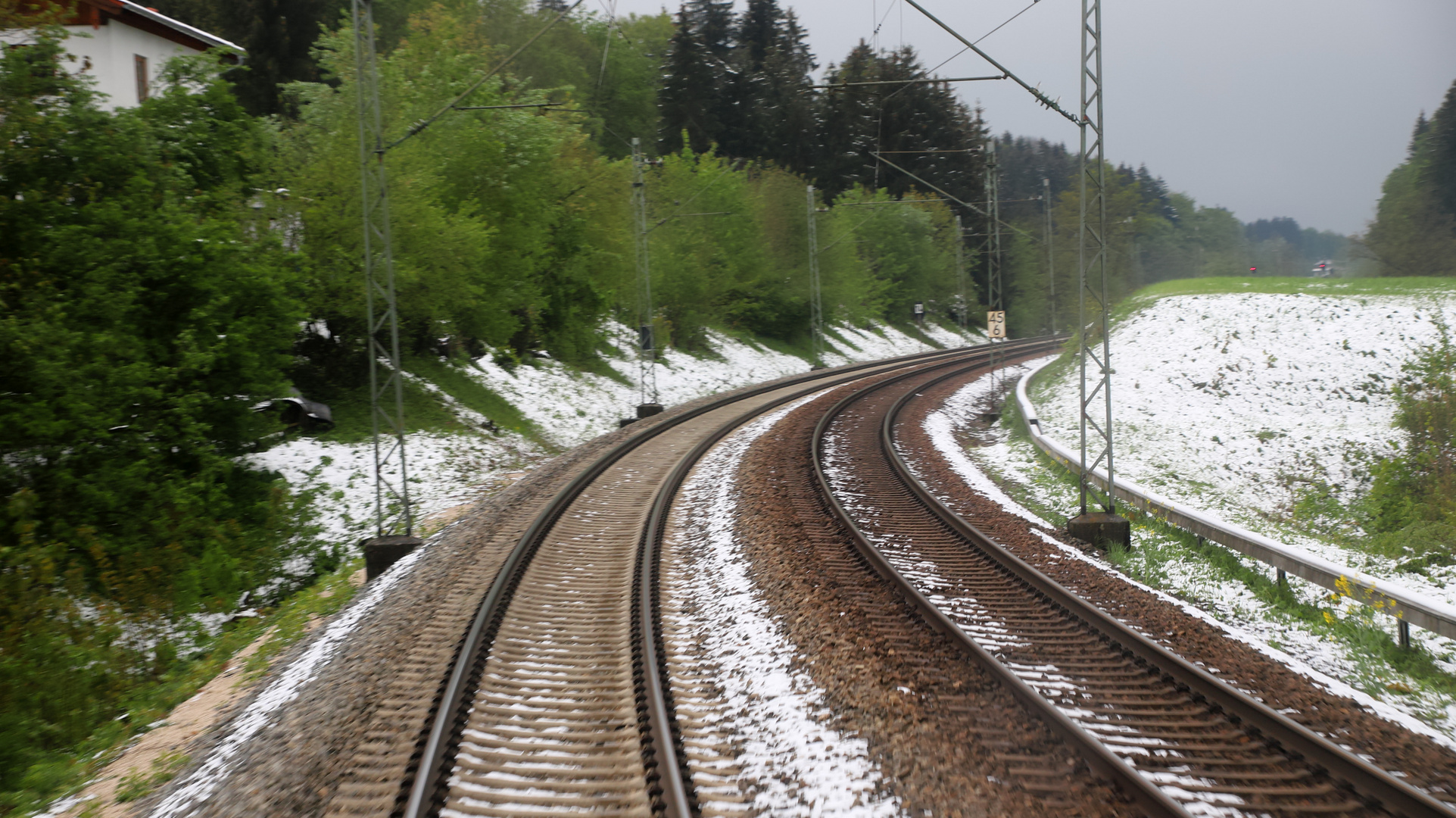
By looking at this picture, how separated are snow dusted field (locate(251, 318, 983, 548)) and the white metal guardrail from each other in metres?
12.3

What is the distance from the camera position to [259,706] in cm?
833

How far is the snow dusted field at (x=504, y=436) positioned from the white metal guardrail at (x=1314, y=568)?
40.3 feet

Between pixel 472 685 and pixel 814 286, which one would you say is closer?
pixel 472 685

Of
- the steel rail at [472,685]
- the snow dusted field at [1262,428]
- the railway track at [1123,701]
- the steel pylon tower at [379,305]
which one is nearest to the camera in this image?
the railway track at [1123,701]

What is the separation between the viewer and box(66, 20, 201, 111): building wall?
26.5 metres

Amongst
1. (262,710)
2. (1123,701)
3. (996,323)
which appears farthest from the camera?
(996,323)

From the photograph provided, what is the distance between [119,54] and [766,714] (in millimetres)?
31202

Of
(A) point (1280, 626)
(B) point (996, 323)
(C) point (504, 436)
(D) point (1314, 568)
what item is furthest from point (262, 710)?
(B) point (996, 323)

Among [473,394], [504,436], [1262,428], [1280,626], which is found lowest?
[1280,626]

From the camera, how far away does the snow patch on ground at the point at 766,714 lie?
5891mm

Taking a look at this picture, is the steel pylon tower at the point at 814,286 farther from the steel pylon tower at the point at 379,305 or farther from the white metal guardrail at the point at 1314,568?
the white metal guardrail at the point at 1314,568

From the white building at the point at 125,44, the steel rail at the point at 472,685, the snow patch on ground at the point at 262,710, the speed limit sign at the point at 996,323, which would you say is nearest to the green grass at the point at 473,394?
the steel rail at the point at 472,685

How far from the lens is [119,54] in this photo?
91.0 feet

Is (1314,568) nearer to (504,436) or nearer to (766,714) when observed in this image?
(766,714)
